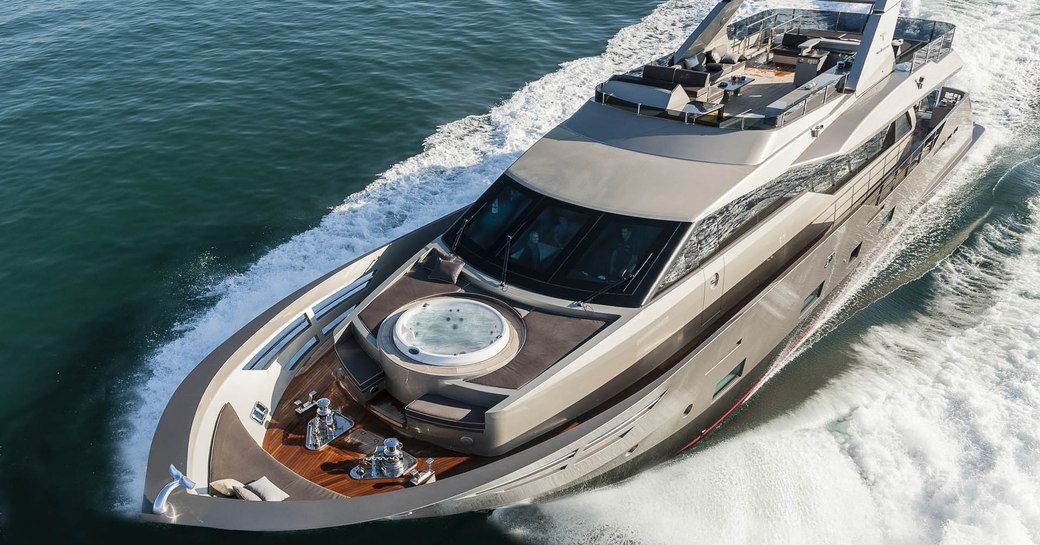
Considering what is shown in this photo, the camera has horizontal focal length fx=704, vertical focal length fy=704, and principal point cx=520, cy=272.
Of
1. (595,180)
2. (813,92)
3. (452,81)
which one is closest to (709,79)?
(813,92)

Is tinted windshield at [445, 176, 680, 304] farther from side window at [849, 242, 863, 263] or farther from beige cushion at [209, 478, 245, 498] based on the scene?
side window at [849, 242, 863, 263]

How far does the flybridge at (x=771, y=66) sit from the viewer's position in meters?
9.45

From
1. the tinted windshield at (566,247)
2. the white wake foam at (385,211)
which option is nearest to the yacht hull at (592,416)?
the tinted windshield at (566,247)

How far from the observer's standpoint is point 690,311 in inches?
323

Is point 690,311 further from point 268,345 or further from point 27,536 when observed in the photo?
point 27,536

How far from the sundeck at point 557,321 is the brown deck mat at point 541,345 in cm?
2

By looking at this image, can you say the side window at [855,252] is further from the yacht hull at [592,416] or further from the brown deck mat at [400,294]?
the brown deck mat at [400,294]

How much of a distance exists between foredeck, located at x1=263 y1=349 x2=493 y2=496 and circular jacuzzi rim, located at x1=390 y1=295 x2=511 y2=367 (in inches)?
30.9

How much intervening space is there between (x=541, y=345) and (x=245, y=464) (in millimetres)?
3108

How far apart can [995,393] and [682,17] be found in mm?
16318

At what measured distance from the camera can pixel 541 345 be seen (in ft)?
24.2

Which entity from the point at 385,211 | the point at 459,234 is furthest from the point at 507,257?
the point at 385,211

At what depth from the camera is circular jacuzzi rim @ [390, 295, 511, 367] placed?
7.08 meters

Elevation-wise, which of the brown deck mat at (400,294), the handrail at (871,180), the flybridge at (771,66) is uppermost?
the flybridge at (771,66)
